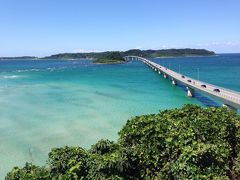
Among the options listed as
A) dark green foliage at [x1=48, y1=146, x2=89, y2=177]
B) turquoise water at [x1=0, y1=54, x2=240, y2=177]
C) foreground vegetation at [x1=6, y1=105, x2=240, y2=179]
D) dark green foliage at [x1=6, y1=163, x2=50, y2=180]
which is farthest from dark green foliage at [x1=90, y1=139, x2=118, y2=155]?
turquoise water at [x1=0, y1=54, x2=240, y2=177]

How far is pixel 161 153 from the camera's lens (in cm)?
1875

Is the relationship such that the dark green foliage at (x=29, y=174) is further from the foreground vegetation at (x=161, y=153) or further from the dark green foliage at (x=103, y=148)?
the dark green foliage at (x=103, y=148)

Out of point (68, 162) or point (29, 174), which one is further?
point (68, 162)

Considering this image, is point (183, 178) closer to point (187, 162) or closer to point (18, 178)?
point (187, 162)

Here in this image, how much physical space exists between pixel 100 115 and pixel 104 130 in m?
8.84

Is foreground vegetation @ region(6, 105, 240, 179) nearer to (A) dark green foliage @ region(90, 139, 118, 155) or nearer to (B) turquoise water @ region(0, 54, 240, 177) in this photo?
(A) dark green foliage @ region(90, 139, 118, 155)

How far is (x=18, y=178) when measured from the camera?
14.9 m

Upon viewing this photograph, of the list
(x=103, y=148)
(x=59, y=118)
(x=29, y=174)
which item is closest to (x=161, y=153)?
(x=103, y=148)

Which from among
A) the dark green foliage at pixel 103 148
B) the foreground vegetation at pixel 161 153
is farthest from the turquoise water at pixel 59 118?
the foreground vegetation at pixel 161 153

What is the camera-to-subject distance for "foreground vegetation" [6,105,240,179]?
51.9 feet

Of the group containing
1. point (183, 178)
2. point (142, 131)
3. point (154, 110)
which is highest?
point (142, 131)

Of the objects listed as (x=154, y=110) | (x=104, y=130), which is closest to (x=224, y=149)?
(x=104, y=130)

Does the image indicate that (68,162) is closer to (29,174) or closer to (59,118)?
(29,174)

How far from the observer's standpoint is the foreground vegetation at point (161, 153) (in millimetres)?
15812
